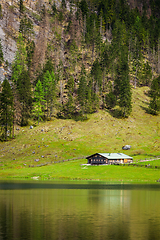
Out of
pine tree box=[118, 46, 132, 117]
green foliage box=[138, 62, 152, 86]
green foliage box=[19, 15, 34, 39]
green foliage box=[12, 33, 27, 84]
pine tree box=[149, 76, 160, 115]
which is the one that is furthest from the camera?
green foliage box=[19, 15, 34, 39]

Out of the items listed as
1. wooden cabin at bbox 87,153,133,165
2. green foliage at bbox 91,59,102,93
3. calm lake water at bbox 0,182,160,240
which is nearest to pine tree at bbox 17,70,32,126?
green foliage at bbox 91,59,102,93

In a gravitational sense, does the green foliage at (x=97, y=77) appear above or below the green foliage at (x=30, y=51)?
below

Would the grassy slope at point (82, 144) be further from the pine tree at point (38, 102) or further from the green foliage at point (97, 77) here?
the green foliage at point (97, 77)

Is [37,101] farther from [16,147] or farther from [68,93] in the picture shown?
[16,147]

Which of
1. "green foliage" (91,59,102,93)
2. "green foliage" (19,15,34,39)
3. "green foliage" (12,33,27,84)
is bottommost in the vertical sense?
"green foliage" (91,59,102,93)

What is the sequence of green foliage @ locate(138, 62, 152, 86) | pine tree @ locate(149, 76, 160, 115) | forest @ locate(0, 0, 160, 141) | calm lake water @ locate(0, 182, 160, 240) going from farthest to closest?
1. green foliage @ locate(138, 62, 152, 86)
2. pine tree @ locate(149, 76, 160, 115)
3. forest @ locate(0, 0, 160, 141)
4. calm lake water @ locate(0, 182, 160, 240)

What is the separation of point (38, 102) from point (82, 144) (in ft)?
99.6

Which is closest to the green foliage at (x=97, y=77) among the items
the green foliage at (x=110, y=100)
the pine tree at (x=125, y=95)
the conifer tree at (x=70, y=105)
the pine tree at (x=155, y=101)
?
the green foliage at (x=110, y=100)

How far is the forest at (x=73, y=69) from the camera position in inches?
5113

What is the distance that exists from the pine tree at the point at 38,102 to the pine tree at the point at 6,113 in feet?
42.0

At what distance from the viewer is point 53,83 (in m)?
137

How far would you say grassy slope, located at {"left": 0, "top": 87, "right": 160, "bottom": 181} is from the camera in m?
81.4

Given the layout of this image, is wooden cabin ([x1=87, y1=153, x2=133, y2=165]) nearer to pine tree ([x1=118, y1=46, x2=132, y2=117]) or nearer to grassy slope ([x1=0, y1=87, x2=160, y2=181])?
grassy slope ([x1=0, y1=87, x2=160, y2=181])

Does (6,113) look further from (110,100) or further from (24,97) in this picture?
(110,100)
